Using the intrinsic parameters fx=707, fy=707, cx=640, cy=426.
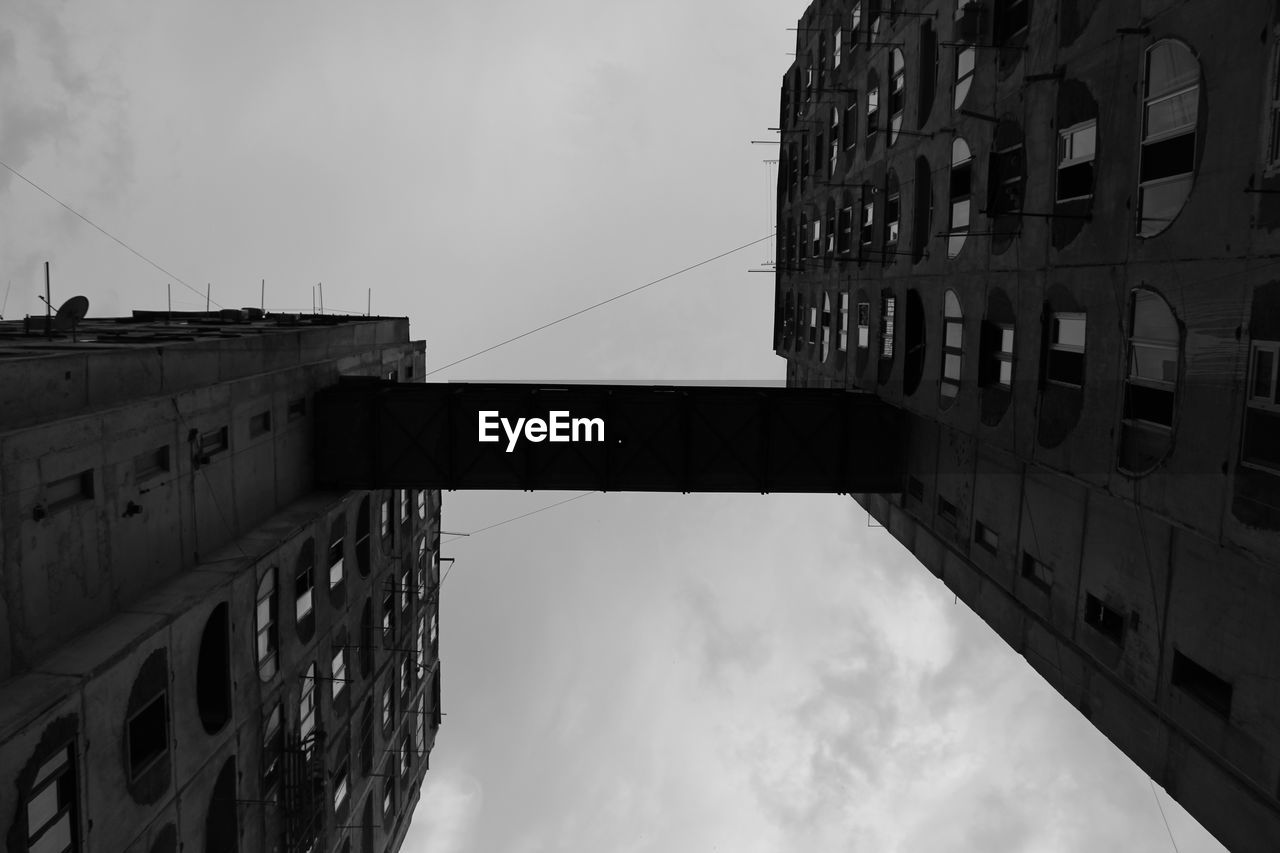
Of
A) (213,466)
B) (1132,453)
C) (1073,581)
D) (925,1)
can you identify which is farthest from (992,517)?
(213,466)

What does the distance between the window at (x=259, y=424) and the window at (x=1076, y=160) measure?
839 inches

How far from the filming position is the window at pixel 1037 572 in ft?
52.2

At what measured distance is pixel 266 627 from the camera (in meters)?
19.9

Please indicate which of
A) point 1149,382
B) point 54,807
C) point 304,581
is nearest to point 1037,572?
point 1149,382

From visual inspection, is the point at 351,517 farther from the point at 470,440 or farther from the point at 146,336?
the point at 146,336

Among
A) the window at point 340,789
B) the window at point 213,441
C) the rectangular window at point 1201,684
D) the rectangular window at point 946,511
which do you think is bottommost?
the window at point 340,789

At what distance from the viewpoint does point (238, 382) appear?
19719mm

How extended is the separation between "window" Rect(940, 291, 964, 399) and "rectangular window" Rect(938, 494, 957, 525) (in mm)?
3142

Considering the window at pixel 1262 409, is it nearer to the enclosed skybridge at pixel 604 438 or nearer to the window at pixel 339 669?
the enclosed skybridge at pixel 604 438

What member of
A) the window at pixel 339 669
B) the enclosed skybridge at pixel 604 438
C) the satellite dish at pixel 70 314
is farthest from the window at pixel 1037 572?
the satellite dish at pixel 70 314

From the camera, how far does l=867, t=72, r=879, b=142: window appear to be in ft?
89.6

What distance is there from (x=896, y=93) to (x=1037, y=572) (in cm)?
1767

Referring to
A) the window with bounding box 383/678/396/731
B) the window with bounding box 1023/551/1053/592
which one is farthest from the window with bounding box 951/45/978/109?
the window with bounding box 383/678/396/731

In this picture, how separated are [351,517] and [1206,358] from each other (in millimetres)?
24937
